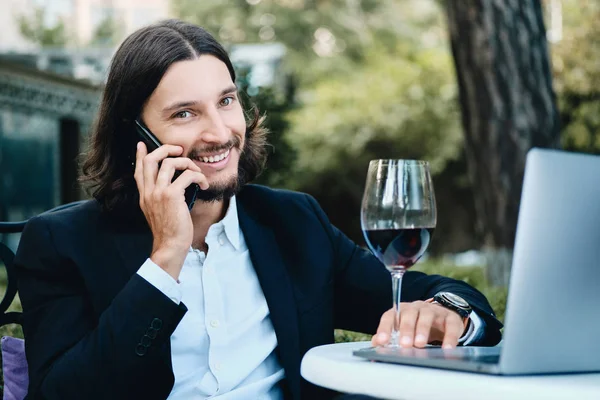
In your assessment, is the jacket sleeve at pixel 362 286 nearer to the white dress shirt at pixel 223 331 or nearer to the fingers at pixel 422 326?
the white dress shirt at pixel 223 331

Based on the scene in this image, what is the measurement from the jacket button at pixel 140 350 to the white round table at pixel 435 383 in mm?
495

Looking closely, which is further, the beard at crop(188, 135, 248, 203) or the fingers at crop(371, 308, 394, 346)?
the beard at crop(188, 135, 248, 203)

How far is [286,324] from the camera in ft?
8.12

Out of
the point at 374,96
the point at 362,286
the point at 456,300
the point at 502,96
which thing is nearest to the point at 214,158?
the point at 362,286

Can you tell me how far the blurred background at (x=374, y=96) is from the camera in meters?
5.66

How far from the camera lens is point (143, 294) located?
2.09 m

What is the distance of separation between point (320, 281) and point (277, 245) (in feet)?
0.57

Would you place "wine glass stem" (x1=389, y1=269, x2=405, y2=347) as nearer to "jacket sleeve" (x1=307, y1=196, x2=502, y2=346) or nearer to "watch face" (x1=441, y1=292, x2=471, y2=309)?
"watch face" (x1=441, y1=292, x2=471, y2=309)

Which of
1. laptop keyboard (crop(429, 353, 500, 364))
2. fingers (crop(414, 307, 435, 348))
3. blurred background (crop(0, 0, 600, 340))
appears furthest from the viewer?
blurred background (crop(0, 0, 600, 340))

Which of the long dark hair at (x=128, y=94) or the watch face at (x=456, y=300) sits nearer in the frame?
the watch face at (x=456, y=300)

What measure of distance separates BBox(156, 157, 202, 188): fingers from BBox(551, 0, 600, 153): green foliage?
1438 cm

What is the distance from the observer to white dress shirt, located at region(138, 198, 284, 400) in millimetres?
2383

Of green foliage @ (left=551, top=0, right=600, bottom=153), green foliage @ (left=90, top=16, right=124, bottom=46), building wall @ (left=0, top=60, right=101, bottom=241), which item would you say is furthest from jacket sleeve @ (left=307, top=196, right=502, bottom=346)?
green foliage @ (left=90, top=16, right=124, bottom=46)

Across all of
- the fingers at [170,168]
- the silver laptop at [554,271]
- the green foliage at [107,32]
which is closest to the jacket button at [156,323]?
the fingers at [170,168]
